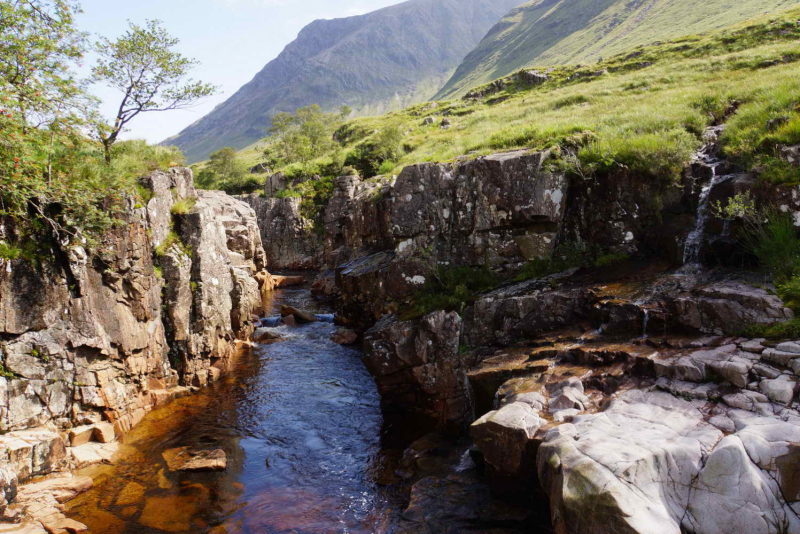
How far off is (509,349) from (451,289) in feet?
13.1

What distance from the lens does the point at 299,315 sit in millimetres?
26562

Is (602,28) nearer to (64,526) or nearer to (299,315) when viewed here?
(299,315)

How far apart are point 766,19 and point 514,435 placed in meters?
55.3

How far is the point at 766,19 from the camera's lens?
42.0 m

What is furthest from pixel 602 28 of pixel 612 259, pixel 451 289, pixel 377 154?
pixel 451 289

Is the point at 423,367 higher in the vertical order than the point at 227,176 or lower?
lower

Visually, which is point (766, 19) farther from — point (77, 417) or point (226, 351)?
point (77, 417)

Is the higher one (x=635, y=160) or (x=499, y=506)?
(x=635, y=160)

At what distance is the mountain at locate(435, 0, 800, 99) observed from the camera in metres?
77.9

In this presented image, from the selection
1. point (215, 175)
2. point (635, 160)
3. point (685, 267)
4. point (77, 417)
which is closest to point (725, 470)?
point (685, 267)

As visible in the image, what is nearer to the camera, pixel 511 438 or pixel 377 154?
pixel 511 438

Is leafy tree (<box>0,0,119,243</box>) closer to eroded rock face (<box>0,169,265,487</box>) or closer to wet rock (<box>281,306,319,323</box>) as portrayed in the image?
eroded rock face (<box>0,169,265,487</box>)

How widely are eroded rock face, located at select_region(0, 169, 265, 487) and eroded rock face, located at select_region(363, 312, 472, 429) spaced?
773cm

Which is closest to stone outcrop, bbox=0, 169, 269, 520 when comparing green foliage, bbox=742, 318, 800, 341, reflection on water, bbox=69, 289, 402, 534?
reflection on water, bbox=69, 289, 402, 534
